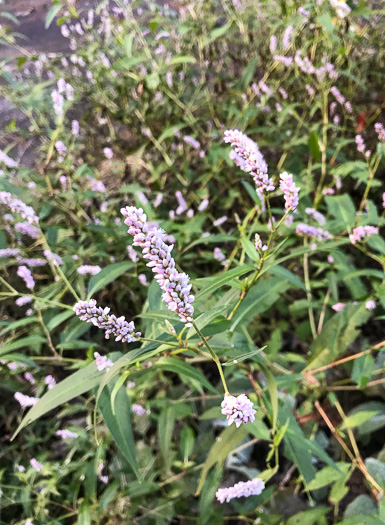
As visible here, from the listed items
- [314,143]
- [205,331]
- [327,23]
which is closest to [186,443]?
[205,331]

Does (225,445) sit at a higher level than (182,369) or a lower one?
lower

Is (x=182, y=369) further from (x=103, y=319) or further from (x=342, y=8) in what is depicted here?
(x=342, y=8)

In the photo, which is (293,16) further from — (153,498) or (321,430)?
(153,498)

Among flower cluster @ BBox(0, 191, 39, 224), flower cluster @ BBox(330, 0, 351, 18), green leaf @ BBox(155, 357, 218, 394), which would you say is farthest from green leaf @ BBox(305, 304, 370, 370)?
flower cluster @ BBox(330, 0, 351, 18)

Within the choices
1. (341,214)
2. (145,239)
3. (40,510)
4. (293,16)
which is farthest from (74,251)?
(293,16)

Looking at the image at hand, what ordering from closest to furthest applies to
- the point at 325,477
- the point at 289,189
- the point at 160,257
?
the point at 160,257
the point at 289,189
the point at 325,477

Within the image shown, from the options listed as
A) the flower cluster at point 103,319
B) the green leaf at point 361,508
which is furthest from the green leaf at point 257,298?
the green leaf at point 361,508

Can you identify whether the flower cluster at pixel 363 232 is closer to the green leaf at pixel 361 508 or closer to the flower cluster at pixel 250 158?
the flower cluster at pixel 250 158

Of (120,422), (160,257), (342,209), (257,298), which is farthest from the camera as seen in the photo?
(342,209)
